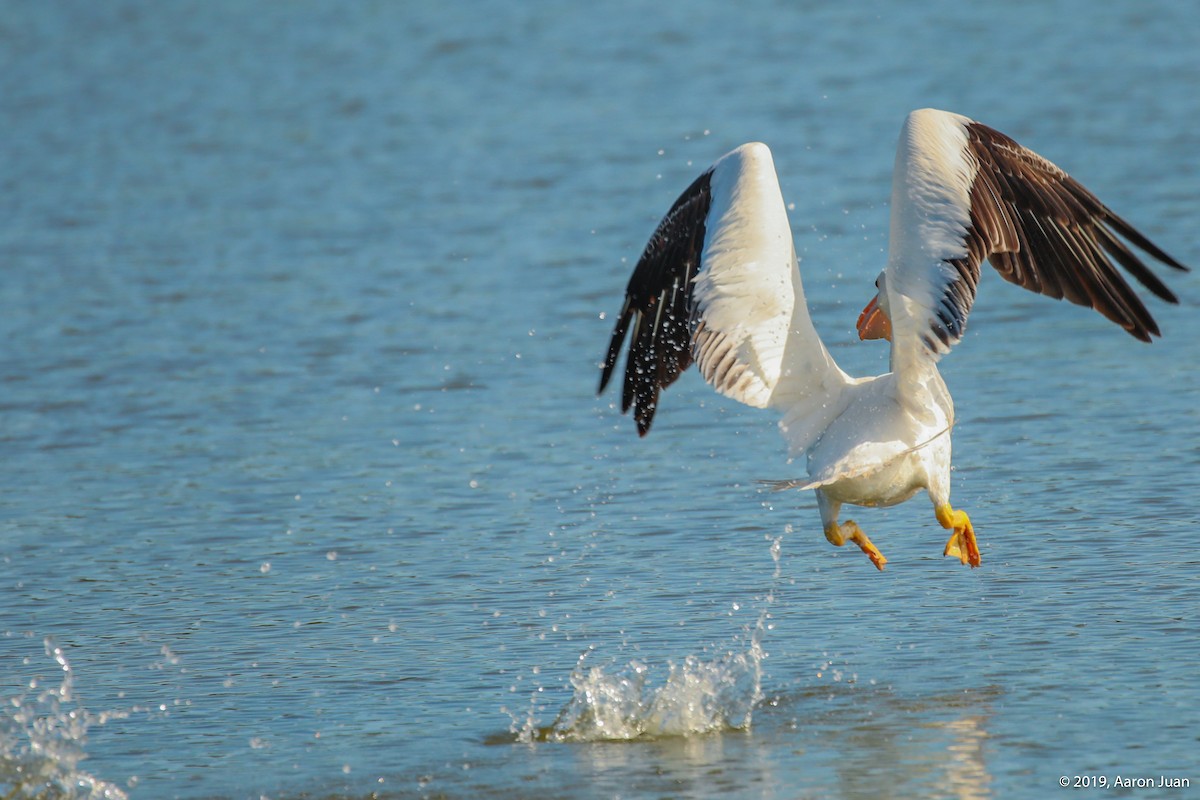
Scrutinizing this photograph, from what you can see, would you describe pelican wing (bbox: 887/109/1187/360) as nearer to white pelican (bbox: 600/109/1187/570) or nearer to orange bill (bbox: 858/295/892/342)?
white pelican (bbox: 600/109/1187/570)

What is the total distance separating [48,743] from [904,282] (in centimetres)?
344

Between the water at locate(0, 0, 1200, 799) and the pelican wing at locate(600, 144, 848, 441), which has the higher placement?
the pelican wing at locate(600, 144, 848, 441)

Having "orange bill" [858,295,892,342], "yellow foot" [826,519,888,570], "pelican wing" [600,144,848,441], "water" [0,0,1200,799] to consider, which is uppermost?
"pelican wing" [600,144,848,441]

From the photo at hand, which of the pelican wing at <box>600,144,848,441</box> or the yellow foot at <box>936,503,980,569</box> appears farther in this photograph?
the yellow foot at <box>936,503,980,569</box>

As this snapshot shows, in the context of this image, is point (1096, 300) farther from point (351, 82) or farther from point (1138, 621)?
point (351, 82)

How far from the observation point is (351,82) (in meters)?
22.7

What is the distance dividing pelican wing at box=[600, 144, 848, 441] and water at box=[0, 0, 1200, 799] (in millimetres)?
1044

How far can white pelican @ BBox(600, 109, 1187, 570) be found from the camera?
656cm

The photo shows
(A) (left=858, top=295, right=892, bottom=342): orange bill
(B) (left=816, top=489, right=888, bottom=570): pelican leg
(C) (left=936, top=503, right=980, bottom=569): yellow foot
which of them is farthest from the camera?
(A) (left=858, top=295, right=892, bottom=342): orange bill

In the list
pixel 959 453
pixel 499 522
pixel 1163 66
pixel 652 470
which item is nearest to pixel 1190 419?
pixel 959 453

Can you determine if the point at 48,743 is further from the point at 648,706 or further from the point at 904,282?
the point at 904,282

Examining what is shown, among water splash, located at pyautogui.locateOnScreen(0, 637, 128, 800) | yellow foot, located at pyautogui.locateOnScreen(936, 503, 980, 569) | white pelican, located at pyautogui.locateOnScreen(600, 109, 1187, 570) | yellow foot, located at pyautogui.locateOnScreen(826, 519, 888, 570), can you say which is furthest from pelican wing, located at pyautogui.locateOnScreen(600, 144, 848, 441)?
water splash, located at pyautogui.locateOnScreen(0, 637, 128, 800)

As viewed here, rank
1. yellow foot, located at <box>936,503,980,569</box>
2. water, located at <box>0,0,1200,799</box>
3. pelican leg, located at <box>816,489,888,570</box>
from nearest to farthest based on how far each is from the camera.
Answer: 1. water, located at <box>0,0,1200,799</box>
2. yellow foot, located at <box>936,503,980,569</box>
3. pelican leg, located at <box>816,489,888,570</box>

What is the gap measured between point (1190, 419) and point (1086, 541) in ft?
6.51
